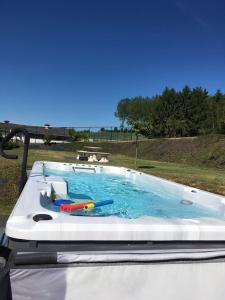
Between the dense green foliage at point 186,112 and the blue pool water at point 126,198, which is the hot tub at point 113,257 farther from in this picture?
the dense green foliage at point 186,112

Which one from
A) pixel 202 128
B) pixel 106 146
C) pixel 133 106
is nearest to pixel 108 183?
pixel 106 146

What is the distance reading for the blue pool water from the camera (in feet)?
16.9

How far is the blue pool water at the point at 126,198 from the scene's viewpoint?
5.15m

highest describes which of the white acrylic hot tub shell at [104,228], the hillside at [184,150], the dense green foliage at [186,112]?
the dense green foliage at [186,112]

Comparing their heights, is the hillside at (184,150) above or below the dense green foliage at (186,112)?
below

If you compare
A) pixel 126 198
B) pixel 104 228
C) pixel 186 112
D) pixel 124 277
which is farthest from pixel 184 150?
pixel 124 277

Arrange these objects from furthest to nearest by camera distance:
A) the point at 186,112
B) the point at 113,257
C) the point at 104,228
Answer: the point at 186,112, the point at 104,228, the point at 113,257

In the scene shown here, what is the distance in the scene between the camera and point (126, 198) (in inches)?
285

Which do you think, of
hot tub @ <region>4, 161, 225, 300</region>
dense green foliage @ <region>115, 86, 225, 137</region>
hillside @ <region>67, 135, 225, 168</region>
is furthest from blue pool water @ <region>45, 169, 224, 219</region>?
dense green foliage @ <region>115, 86, 225, 137</region>

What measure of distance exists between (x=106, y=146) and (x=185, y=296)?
89.0ft

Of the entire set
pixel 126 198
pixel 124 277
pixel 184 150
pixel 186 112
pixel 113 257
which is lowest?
pixel 126 198

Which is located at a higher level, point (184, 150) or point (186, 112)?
point (186, 112)

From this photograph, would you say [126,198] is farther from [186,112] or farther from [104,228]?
[186,112]

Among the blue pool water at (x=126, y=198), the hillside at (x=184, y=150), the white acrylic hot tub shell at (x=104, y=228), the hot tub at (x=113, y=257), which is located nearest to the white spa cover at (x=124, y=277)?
the hot tub at (x=113, y=257)
